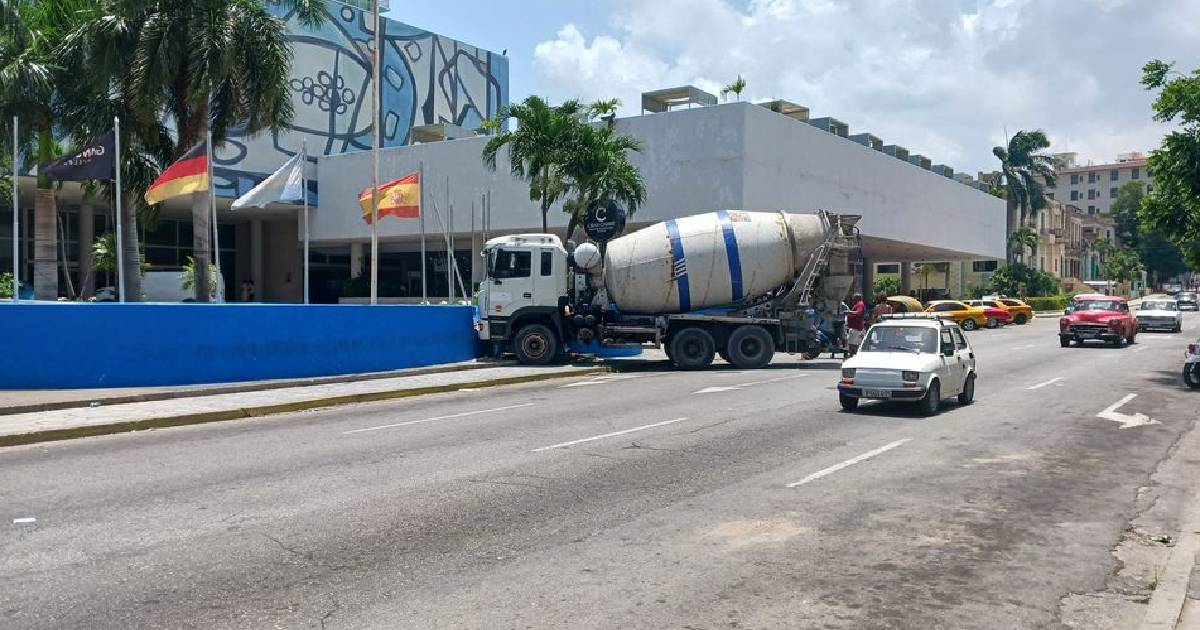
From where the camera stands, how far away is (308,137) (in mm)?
57312

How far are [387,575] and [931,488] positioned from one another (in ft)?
18.7

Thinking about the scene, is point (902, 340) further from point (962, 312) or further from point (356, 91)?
point (356, 91)

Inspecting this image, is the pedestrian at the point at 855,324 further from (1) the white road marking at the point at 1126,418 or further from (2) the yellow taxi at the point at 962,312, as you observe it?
(2) the yellow taxi at the point at 962,312

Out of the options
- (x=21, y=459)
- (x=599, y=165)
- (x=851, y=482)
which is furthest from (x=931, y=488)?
(x=599, y=165)

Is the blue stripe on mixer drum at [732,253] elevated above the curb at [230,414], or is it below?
above

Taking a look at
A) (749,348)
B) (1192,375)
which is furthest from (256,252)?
(1192,375)

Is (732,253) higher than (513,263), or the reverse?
(732,253)

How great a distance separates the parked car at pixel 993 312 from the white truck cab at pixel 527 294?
109 ft

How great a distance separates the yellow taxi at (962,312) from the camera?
46656 millimetres

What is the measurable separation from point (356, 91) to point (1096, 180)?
14129 cm

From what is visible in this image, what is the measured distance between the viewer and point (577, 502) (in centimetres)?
864

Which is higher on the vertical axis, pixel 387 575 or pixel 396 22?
pixel 396 22

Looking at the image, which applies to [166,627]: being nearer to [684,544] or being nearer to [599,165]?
[684,544]

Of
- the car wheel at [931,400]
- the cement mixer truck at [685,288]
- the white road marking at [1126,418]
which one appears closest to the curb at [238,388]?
the cement mixer truck at [685,288]
